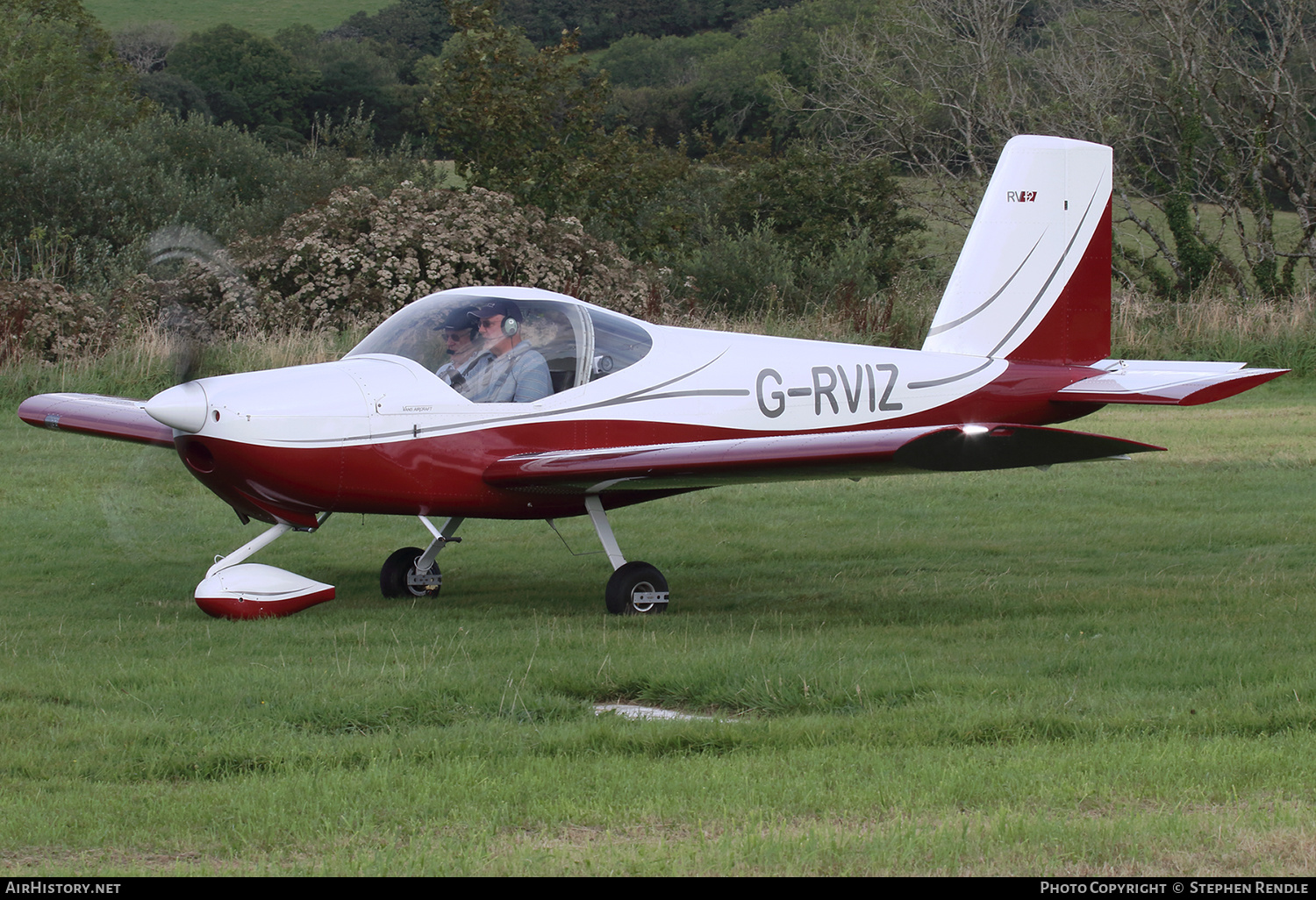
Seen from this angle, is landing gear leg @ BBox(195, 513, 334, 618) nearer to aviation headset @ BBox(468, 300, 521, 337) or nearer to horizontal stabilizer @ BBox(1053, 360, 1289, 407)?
aviation headset @ BBox(468, 300, 521, 337)

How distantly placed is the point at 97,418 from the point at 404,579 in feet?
7.83

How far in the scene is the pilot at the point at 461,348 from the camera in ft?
26.6

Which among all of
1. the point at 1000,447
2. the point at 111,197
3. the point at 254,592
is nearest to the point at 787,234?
the point at 111,197

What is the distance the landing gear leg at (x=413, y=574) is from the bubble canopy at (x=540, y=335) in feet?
3.73

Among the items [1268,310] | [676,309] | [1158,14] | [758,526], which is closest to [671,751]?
[758,526]

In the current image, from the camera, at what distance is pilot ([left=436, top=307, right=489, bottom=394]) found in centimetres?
812

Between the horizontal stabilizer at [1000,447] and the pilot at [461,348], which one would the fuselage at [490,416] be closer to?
the pilot at [461,348]

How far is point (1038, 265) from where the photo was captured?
1052 centimetres

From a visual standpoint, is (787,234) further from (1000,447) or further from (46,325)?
(1000,447)

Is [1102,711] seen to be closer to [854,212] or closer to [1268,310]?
[1268,310]

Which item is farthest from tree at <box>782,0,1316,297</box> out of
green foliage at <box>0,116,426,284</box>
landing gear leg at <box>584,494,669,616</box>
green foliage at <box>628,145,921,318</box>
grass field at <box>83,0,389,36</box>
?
grass field at <box>83,0,389,36</box>

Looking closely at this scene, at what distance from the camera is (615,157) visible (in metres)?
31.4

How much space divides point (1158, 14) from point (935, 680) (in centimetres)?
2506

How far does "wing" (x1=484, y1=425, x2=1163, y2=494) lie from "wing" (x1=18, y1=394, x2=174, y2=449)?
2.40 meters
